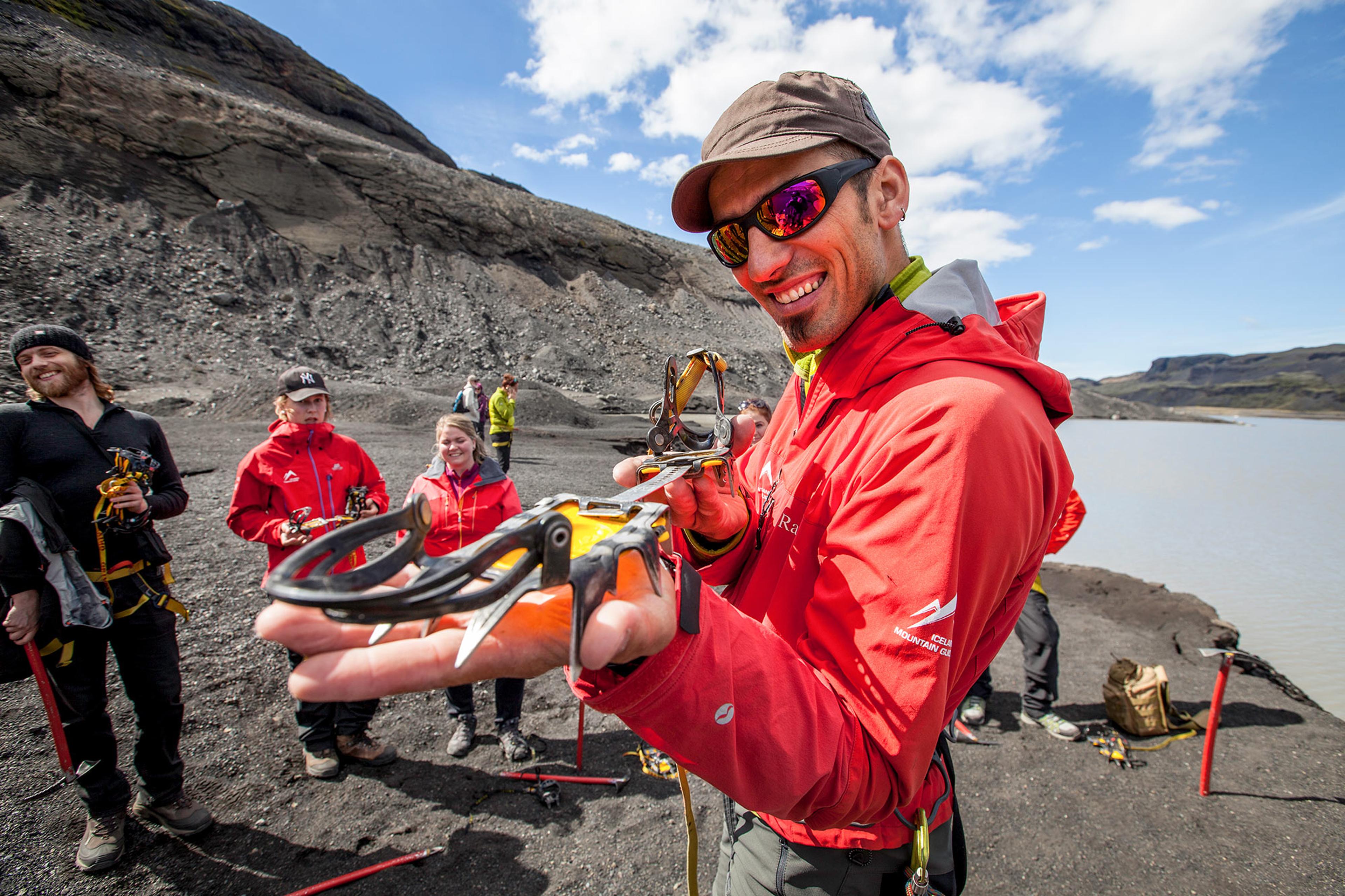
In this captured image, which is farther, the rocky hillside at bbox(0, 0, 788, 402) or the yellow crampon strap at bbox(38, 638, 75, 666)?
the rocky hillside at bbox(0, 0, 788, 402)

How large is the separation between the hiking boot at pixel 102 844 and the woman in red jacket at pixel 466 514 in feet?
5.71

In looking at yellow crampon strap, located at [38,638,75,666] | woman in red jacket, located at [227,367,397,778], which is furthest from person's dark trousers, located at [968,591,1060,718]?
yellow crampon strap, located at [38,638,75,666]

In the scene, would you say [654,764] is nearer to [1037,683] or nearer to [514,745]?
[514,745]

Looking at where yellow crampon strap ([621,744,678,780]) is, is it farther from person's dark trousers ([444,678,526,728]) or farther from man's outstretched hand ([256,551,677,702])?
man's outstretched hand ([256,551,677,702])

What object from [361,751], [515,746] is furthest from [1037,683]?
[361,751]

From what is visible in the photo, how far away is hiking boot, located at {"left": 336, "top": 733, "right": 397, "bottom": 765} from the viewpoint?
13.0 feet

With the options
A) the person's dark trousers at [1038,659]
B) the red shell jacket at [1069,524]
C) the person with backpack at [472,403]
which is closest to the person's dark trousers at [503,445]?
the person with backpack at [472,403]

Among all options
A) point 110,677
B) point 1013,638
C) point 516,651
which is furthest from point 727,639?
point 1013,638

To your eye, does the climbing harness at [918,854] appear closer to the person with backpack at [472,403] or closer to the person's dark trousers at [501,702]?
the person's dark trousers at [501,702]

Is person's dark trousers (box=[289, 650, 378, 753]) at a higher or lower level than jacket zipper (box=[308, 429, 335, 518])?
lower

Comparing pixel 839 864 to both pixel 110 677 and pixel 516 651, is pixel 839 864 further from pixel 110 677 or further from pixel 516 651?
pixel 110 677

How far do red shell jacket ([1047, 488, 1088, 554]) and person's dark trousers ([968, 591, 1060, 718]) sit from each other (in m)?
0.83

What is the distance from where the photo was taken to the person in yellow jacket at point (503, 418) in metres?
11.9

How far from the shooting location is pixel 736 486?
73.2 inches
